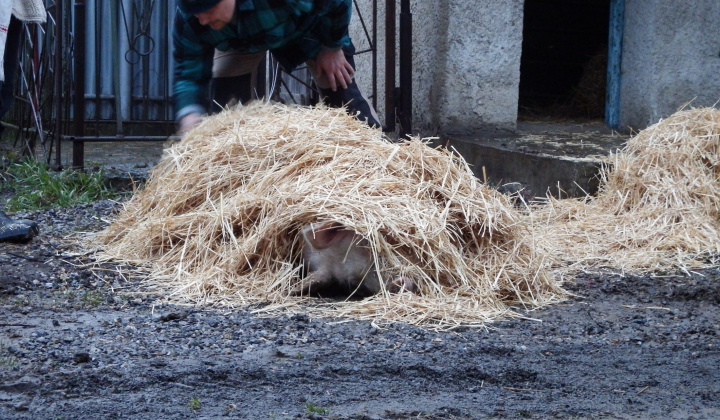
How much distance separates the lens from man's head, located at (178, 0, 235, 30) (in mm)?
3820

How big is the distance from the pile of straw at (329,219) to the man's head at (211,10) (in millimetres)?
452

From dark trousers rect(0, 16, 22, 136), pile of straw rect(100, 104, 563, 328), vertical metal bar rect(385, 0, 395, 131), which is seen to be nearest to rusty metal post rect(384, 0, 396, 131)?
vertical metal bar rect(385, 0, 395, 131)

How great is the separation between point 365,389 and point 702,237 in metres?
2.54

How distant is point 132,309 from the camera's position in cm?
302

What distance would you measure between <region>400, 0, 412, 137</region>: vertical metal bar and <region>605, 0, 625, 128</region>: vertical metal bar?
166cm

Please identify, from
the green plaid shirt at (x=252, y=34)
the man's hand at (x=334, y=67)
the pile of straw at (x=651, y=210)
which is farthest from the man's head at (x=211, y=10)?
the pile of straw at (x=651, y=210)

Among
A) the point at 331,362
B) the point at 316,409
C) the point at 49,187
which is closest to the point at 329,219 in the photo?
the point at 331,362

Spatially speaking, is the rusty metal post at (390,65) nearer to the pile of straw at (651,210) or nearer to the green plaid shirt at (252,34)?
the pile of straw at (651,210)

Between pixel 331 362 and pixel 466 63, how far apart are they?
402cm

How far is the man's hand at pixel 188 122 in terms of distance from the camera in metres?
4.12

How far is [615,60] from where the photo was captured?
671 cm

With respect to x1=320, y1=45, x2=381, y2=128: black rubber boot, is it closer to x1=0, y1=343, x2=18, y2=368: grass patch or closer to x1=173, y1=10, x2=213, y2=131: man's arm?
x1=173, y1=10, x2=213, y2=131: man's arm

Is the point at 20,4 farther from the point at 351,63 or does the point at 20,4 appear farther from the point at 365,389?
the point at 365,389

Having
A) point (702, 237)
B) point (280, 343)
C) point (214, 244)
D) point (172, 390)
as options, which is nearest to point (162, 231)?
point (214, 244)
